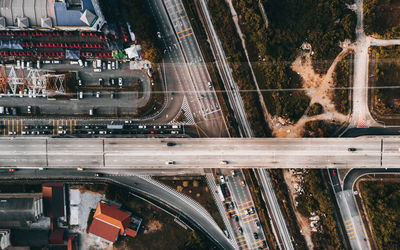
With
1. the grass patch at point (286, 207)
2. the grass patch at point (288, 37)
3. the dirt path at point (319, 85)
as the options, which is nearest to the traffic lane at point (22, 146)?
the grass patch at point (288, 37)

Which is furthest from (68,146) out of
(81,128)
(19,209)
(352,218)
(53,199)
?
(352,218)

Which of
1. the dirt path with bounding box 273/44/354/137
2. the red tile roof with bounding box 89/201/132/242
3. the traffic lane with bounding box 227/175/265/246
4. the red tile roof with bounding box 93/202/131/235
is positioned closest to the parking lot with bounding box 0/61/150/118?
the red tile roof with bounding box 93/202/131/235

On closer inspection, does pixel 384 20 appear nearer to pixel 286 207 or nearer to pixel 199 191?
pixel 286 207

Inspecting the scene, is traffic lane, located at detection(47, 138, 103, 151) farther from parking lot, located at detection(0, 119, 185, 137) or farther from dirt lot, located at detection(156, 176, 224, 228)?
dirt lot, located at detection(156, 176, 224, 228)

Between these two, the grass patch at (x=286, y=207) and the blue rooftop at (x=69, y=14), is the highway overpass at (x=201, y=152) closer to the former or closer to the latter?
the grass patch at (x=286, y=207)

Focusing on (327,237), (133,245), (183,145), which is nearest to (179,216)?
(133,245)

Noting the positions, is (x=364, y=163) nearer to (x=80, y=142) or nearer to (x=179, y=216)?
(x=179, y=216)
